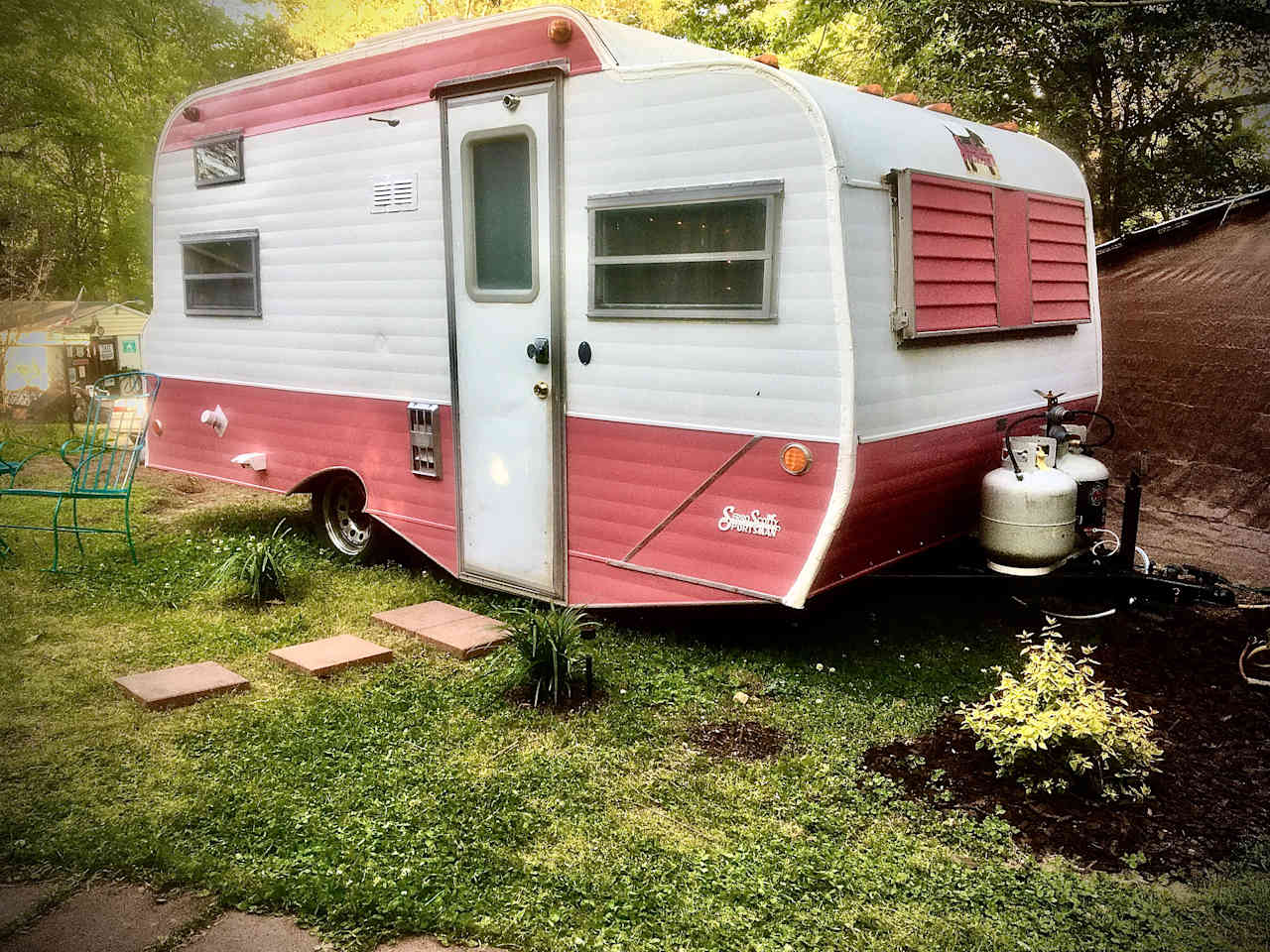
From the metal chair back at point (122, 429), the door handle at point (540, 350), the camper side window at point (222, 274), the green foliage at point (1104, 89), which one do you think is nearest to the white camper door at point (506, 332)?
the door handle at point (540, 350)

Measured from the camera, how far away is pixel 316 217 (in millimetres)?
6812

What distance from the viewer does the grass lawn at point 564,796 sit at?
3.24 m

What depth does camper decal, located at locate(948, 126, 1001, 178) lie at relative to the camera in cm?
550

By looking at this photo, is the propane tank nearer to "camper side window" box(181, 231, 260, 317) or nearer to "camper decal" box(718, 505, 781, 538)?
"camper decal" box(718, 505, 781, 538)

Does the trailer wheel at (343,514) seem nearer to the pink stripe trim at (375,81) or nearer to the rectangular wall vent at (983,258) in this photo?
the pink stripe trim at (375,81)

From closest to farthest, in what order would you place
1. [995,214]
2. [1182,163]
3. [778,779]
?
[778,779] → [995,214] → [1182,163]

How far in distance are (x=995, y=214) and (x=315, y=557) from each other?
17.0ft

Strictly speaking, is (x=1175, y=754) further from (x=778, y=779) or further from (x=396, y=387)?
(x=396, y=387)

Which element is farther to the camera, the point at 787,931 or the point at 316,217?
the point at 316,217

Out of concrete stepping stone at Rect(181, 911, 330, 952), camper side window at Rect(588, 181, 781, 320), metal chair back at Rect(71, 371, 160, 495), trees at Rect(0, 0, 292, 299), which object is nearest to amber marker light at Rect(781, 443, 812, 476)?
camper side window at Rect(588, 181, 781, 320)

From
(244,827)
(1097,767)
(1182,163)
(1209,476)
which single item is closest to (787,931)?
(1097,767)

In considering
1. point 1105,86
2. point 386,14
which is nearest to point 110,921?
point 1105,86

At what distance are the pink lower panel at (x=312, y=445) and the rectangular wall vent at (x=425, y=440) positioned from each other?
1.8 inches

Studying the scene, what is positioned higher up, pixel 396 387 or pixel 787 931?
pixel 396 387
